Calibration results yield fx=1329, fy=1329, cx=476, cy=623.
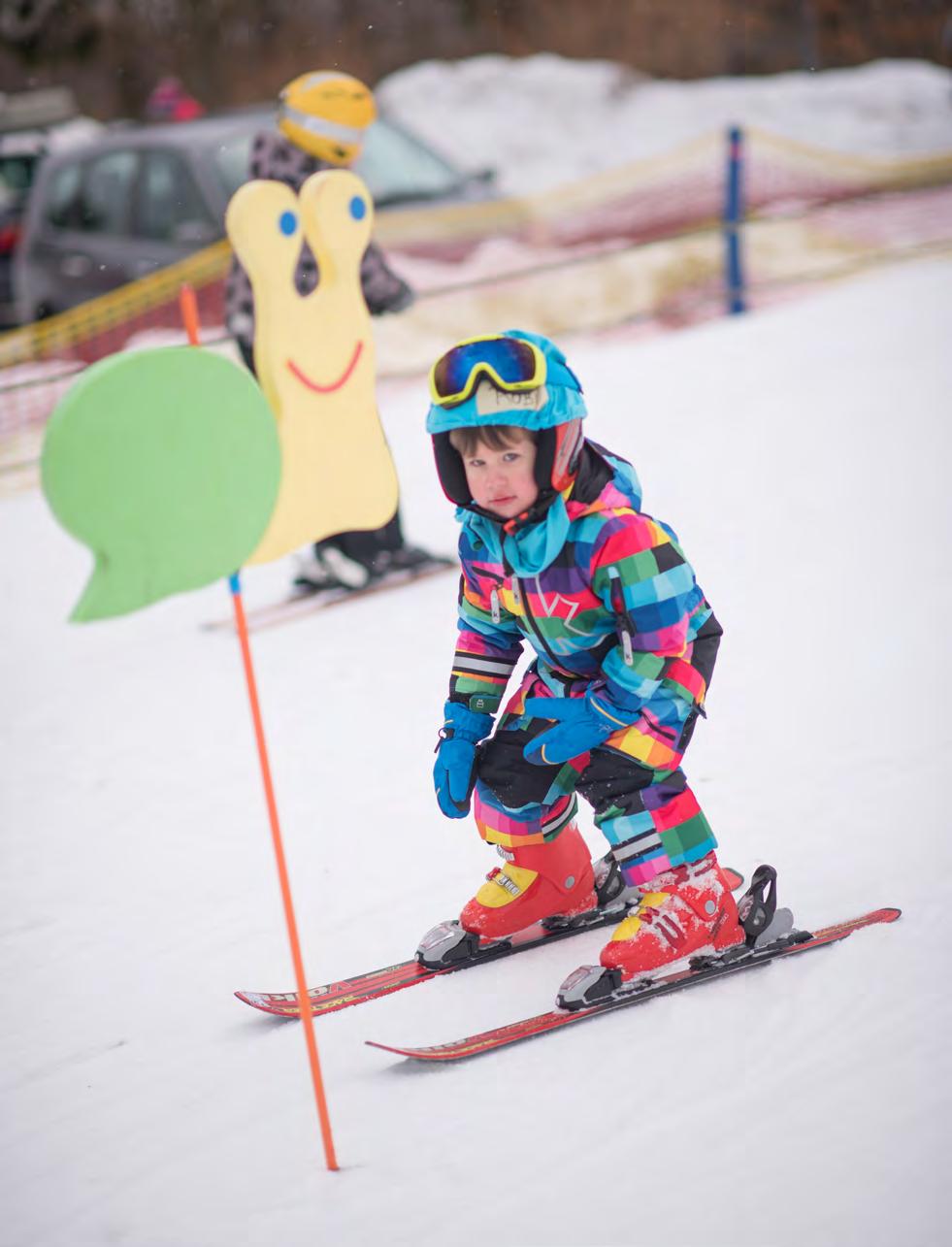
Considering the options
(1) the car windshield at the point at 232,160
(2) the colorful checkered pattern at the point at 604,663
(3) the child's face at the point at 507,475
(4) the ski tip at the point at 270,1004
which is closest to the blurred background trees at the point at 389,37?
(1) the car windshield at the point at 232,160

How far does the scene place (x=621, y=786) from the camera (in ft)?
7.77

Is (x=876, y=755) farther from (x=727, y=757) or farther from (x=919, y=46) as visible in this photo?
(x=919, y=46)

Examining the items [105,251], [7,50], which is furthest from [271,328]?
[7,50]

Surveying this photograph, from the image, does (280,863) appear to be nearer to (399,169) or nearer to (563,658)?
(563,658)

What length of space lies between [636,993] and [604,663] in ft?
2.01

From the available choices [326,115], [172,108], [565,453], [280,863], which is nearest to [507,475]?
[565,453]

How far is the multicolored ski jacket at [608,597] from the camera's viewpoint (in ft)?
7.39

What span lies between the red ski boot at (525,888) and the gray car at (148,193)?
567 centimetres

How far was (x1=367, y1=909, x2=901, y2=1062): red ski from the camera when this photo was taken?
7.68ft

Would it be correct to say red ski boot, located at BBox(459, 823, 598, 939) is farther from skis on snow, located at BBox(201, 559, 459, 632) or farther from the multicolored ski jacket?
skis on snow, located at BBox(201, 559, 459, 632)

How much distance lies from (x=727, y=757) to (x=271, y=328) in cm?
171

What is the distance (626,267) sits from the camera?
9.73 meters

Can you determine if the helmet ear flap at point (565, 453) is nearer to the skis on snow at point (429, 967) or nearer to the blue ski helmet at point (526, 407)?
the blue ski helmet at point (526, 407)

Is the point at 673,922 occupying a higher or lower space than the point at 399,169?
lower
